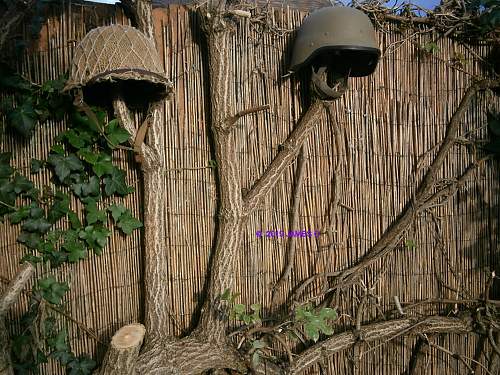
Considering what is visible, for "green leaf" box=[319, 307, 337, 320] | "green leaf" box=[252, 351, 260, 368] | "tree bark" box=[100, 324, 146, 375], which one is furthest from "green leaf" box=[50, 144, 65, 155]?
"green leaf" box=[319, 307, 337, 320]

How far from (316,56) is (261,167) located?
58 cm

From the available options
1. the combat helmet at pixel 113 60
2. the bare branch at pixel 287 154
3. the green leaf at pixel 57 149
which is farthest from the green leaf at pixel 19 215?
the bare branch at pixel 287 154

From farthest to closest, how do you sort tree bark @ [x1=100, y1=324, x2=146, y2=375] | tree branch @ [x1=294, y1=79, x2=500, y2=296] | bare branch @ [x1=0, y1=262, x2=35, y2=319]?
tree branch @ [x1=294, y1=79, x2=500, y2=296] < tree bark @ [x1=100, y1=324, x2=146, y2=375] < bare branch @ [x1=0, y1=262, x2=35, y2=319]

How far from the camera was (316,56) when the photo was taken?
6.83ft

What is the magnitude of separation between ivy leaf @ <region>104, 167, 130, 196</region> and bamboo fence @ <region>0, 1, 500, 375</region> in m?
0.06

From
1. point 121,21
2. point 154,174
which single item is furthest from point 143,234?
point 121,21

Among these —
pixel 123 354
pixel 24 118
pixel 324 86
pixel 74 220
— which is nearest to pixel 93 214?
pixel 74 220

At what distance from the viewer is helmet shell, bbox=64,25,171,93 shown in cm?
166

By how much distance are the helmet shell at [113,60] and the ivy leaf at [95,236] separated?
0.64 metres

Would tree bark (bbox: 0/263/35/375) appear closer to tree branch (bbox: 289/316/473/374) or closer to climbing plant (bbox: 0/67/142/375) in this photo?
A: climbing plant (bbox: 0/67/142/375)

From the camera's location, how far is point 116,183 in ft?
6.63

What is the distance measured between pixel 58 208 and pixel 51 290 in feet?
1.18

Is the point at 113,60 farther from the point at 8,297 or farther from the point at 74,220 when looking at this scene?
the point at 8,297

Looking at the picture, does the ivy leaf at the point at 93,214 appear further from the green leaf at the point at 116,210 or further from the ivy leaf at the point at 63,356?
the ivy leaf at the point at 63,356
